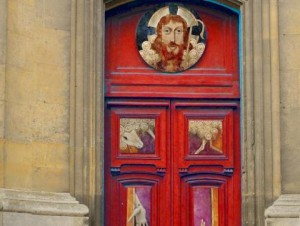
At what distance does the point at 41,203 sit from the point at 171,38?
2844 millimetres

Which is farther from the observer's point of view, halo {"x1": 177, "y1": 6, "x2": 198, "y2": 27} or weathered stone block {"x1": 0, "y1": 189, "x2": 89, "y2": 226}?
halo {"x1": 177, "y1": 6, "x2": 198, "y2": 27}

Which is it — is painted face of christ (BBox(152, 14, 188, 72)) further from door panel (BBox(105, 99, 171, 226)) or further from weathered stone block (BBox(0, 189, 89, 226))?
weathered stone block (BBox(0, 189, 89, 226))

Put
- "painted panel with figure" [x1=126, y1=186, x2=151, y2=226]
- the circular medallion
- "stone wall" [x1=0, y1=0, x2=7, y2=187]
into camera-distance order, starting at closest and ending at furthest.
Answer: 1. "stone wall" [x1=0, y1=0, x2=7, y2=187]
2. "painted panel with figure" [x1=126, y1=186, x2=151, y2=226]
3. the circular medallion

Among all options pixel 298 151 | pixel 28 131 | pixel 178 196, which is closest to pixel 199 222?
pixel 178 196

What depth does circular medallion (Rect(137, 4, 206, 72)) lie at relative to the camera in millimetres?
15500

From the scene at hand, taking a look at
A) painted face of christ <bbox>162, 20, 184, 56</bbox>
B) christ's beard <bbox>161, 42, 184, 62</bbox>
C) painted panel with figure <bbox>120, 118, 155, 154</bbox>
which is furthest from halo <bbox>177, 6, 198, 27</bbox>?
painted panel with figure <bbox>120, 118, 155, 154</bbox>

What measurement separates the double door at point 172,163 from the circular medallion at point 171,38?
0.53 metres

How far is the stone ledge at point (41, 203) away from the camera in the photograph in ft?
45.9

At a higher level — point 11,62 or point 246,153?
point 11,62

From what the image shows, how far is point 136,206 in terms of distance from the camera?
15195 mm

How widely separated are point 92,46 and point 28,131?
1.36 metres

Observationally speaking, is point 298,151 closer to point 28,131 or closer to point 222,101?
point 222,101

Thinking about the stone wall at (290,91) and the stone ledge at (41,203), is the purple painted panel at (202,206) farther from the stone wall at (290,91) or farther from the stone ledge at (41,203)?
the stone ledge at (41,203)

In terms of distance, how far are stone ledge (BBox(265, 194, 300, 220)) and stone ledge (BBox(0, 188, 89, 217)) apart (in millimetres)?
2216
